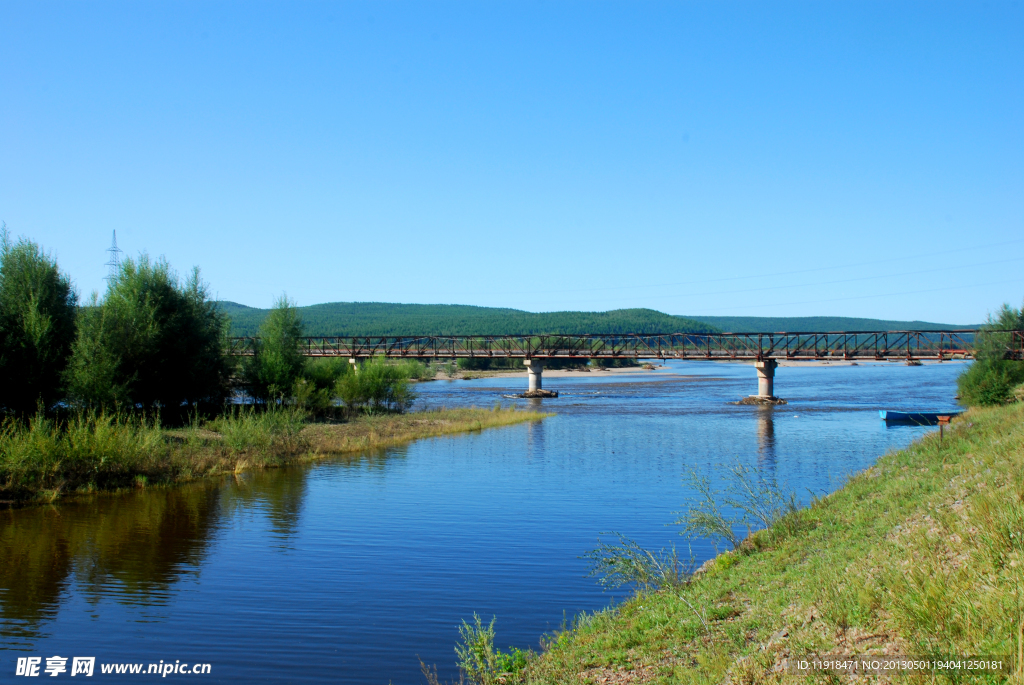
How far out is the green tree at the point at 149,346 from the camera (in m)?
26.3

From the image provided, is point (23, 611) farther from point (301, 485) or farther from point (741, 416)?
point (741, 416)

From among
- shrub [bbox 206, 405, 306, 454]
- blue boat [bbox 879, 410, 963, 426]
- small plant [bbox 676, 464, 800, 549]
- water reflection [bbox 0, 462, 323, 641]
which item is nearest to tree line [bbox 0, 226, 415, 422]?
shrub [bbox 206, 405, 306, 454]

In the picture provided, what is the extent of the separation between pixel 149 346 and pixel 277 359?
9.11 meters

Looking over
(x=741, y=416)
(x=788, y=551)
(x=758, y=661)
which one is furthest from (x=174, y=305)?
(x=741, y=416)

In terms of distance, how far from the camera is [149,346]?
2973cm

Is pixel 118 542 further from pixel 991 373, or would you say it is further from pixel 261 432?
pixel 991 373

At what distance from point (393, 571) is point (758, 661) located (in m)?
8.13

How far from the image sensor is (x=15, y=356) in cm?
2511

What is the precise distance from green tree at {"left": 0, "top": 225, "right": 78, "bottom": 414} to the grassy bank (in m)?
1.56

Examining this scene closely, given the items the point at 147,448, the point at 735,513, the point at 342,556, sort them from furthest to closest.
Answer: the point at 147,448, the point at 735,513, the point at 342,556

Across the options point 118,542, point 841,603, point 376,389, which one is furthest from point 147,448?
point 376,389

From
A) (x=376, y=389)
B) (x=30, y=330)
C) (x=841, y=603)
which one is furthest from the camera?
(x=376, y=389)

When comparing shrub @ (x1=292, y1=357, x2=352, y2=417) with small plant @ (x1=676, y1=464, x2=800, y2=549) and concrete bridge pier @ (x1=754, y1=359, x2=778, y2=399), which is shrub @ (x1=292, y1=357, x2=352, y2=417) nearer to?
small plant @ (x1=676, y1=464, x2=800, y2=549)

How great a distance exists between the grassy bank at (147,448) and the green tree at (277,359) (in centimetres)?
423
